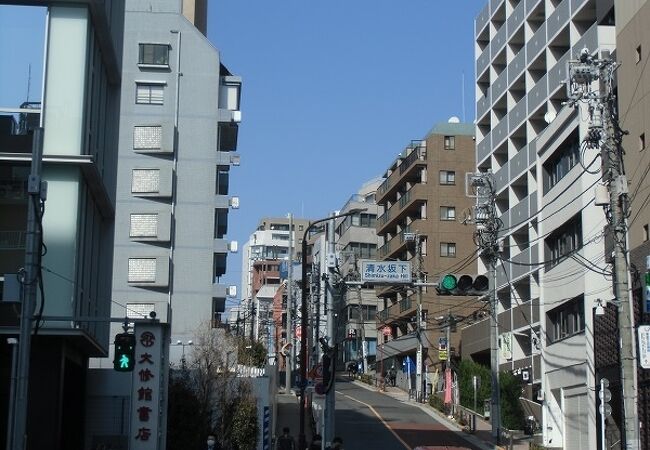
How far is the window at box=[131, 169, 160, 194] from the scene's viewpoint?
57.5m

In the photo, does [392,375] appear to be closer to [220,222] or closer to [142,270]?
[220,222]

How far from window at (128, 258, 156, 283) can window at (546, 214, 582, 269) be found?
20.3 m

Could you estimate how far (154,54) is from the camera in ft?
194

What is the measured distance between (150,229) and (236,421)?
58.9 feet

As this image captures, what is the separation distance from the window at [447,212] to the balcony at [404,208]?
1.66m

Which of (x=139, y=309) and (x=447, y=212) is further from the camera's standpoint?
(x=447, y=212)

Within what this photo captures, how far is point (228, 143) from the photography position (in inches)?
2527

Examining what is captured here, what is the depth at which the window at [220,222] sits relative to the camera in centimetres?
5928

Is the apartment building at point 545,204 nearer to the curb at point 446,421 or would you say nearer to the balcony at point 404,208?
the curb at point 446,421

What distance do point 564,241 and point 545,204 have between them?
310 centimetres

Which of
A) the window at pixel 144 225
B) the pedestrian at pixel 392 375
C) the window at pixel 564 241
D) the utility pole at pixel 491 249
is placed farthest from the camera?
the pedestrian at pixel 392 375

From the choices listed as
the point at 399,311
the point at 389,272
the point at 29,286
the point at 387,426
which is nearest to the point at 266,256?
the point at 399,311

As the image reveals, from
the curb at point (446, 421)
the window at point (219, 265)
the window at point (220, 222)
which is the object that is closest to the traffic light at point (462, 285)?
the curb at point (446, 421)

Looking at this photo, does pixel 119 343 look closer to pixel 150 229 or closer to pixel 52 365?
pixel 52 365
